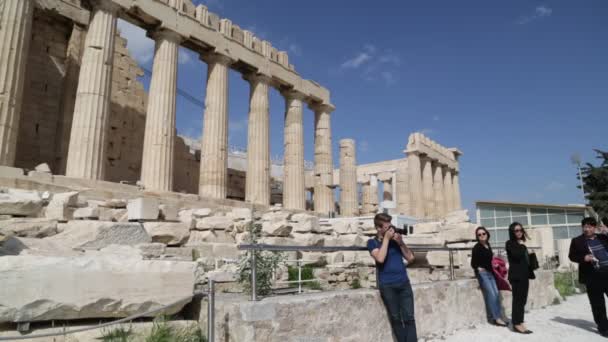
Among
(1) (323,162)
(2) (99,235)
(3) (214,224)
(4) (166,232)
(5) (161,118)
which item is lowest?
(2) (99,235)

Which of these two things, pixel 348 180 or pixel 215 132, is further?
pixel 348 180

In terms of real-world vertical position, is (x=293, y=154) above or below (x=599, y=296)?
above

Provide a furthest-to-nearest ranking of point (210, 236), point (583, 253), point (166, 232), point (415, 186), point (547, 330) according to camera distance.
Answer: point (415, 186) → point (210, 236) → point (166, 232) → point (547, 330) → point (583, 253)

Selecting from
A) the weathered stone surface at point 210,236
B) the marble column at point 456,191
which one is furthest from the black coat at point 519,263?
the marble column at point 456,191

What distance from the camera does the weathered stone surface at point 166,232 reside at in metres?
9.37

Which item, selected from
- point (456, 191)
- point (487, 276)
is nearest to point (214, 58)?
point (487, 276)

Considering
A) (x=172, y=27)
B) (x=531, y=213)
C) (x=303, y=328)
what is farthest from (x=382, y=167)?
(x=303, y=328)

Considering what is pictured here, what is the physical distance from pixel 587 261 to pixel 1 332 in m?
7.14

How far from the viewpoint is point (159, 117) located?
1739cm

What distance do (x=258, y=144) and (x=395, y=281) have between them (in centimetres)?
1783

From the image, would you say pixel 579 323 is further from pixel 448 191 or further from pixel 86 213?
pixel 448 191

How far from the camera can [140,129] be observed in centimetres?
2414

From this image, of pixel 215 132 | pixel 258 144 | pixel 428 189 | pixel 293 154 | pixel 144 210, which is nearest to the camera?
pixel 144 210

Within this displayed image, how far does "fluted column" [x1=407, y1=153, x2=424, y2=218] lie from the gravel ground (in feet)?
89.4
